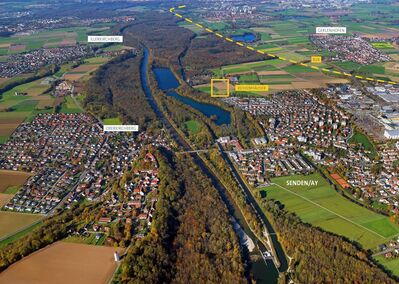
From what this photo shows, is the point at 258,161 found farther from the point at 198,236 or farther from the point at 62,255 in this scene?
the point at 62,255

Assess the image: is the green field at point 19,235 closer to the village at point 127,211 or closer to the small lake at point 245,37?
the village at point 127,211

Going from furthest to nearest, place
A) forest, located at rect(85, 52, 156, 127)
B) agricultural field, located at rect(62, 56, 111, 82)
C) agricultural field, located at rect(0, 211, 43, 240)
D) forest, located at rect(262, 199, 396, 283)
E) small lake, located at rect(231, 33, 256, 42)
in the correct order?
small lake, located at rect(231, 33, 256, 42)
agricultural field, located at rect(62, 56, 111, 82)
forest, located at rect(85, 52, 156, 127)
agricultural field, located at rect(0, 211, 43, 240)
forest, located at rect(262, 199, 396, 283)

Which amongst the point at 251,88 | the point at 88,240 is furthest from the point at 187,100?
the point at 88,240

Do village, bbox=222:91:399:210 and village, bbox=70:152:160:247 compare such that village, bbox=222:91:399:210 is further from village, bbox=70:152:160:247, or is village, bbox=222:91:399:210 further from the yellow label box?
the yellow label box

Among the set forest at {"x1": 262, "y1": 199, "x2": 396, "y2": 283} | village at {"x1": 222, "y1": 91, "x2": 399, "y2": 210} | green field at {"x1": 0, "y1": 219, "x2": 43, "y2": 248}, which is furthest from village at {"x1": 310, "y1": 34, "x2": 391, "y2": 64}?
green field at {"x1": 0, "y1": 219, "x2": 43, "y2": 248}

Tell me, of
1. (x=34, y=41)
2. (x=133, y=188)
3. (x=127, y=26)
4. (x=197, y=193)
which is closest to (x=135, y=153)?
(x=133, y=188)
